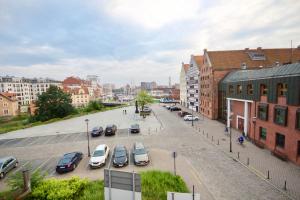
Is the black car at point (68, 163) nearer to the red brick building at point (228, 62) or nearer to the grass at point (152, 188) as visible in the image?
the grass at point (152, 188)

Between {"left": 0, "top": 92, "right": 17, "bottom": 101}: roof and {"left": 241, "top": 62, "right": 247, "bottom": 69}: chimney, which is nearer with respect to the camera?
{"left": 241, "top": 62, "right": 247, "bottom": 69}: chimney

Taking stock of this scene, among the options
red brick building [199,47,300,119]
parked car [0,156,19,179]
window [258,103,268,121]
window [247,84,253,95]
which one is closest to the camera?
parked car [0,156,19,179]

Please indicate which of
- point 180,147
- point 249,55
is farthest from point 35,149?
point 249,55

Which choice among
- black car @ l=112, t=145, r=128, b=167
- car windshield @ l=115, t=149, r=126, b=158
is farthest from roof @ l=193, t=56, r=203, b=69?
black car @ l=112, t=145, r=128, b=167

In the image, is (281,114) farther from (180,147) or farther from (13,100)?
(13,100)

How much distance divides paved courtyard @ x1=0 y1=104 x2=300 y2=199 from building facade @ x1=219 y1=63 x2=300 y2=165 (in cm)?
182

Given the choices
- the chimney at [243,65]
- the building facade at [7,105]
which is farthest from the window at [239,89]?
the building facade at [7,105]

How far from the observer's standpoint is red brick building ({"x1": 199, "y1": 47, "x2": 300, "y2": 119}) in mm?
39031

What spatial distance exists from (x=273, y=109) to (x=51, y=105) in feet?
170

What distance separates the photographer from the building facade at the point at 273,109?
17.0 metres

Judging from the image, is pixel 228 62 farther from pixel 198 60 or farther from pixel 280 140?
pixel 280 140

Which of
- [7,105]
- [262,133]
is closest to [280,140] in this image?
[262,133]

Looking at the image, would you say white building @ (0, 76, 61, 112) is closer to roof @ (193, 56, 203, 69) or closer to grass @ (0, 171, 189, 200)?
roof @ (193, 56, 203, 69)

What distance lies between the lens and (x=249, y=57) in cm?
4116
